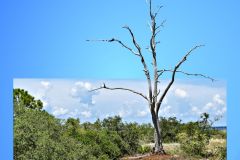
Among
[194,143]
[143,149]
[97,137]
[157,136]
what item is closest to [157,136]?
[157,136]

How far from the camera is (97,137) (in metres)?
9.70

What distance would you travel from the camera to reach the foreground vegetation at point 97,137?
30.3 ft

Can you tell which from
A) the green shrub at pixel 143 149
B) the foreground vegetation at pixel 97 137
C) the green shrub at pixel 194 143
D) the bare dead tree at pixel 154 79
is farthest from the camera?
the green shrub at pixel 194 143

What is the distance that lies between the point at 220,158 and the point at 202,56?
54.9 inches

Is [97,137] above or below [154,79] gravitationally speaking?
below

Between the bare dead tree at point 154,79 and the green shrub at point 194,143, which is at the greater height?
the bare dead tree at point 154,79

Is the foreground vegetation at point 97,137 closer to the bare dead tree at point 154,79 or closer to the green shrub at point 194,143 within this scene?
the green shrub at point 194,143

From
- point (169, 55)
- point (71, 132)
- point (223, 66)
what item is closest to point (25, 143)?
point (71, 132)

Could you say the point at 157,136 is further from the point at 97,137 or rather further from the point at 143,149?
the point at 97,137

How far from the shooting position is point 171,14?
9.56 metres

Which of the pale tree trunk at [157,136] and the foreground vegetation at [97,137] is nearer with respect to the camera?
the foreground vegetation at [97,137]

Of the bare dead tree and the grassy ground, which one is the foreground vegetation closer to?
the grassy ground

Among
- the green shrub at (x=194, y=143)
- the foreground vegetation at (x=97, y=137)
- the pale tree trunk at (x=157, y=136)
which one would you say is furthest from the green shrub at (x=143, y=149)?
the green shrub at (x=194, y=143)

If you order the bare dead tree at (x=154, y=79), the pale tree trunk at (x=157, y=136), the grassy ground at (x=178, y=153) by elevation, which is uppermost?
the bare dead tree at (x=154, y=79)
